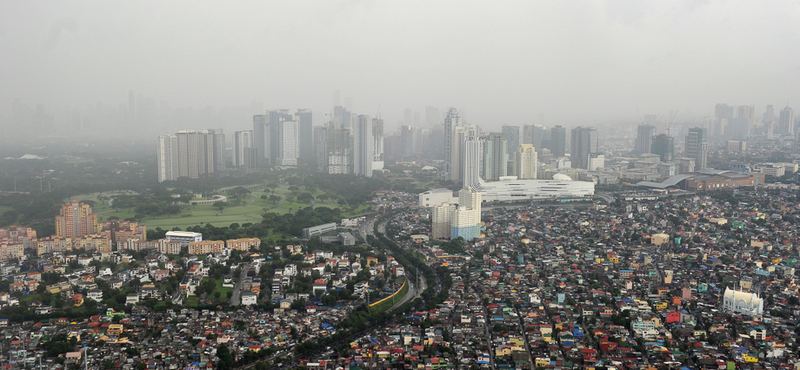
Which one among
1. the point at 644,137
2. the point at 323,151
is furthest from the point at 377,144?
the point at 644,137

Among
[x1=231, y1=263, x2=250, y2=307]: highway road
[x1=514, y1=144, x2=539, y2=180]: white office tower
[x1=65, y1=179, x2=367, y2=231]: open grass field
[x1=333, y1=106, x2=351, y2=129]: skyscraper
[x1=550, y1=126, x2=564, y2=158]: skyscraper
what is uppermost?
[x1=333, y1=106, x2=351, y2=129]: skyscraper

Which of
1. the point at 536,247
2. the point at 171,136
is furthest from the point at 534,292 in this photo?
the point at 171,136

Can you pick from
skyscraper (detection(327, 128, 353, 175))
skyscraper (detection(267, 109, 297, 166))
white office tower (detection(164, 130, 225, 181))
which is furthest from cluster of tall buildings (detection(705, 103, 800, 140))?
white office tower (detection(164, 130, 225, 181))

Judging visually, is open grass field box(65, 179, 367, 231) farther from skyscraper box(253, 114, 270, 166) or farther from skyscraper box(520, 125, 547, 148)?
skyscraper box(520, 125, 547, 148)

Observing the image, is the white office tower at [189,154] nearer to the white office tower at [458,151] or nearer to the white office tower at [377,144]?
the white office tower at [377,144]

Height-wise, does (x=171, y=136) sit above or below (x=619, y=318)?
above

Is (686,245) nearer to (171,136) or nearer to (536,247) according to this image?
(536,247)

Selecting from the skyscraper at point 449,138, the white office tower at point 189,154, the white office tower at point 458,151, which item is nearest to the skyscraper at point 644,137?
the skyscraper at point 449,138
